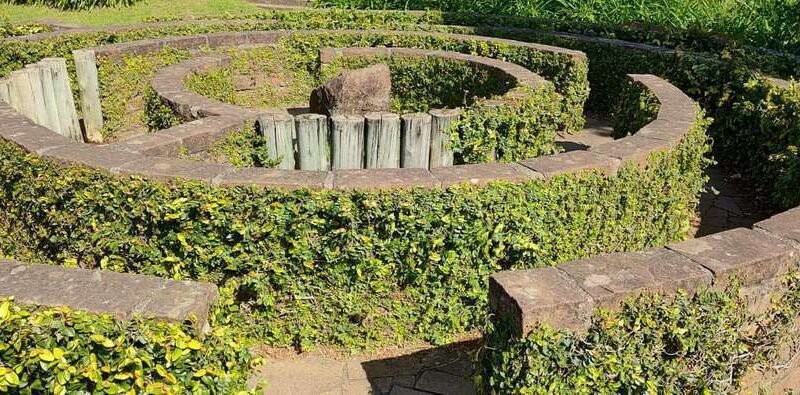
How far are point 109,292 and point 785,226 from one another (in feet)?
11.9

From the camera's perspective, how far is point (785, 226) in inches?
142

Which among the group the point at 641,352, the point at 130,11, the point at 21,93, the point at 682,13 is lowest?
the point at 641,352

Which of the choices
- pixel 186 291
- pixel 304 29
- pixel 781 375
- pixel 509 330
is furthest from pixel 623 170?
pixel 304 29

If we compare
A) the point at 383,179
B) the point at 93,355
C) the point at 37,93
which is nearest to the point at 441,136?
the point at 383,179

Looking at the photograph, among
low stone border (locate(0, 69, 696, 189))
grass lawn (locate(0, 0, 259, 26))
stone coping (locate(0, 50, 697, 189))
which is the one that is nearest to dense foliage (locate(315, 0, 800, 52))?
grass lawn (locate(0, 0, 259, 26))

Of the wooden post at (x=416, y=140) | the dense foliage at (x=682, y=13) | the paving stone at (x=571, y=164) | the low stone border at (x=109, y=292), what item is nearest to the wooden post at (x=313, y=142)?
the wooden post at (x=416, y=140)

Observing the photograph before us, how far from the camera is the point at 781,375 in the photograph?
3.51 metres

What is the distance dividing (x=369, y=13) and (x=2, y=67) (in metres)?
6.55

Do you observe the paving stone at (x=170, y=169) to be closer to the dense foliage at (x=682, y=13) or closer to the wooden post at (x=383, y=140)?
the wooden post at (x=383, y=140)

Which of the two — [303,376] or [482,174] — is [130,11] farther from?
[303,376]

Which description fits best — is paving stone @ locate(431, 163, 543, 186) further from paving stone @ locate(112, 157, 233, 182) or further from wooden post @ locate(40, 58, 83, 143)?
wooden post @ locate(40, 58, 83, 143)

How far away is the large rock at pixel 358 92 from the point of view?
7.47 metres

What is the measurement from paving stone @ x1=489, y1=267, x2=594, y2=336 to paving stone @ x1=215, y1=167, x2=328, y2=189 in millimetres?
1510

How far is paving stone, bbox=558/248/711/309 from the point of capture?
9.23 feet
